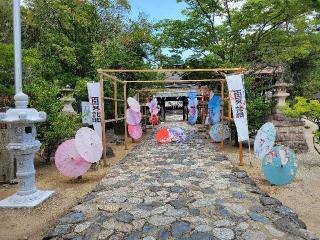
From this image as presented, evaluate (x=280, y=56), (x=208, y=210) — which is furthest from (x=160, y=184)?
(x=280, y=56)

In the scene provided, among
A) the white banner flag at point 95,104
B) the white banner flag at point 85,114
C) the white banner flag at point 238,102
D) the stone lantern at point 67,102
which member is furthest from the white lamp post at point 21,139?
the white banner flag at point 85,114

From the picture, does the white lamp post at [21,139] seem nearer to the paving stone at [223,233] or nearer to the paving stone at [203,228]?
the paving stone at [203,228]

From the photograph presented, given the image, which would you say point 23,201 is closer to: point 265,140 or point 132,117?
point 265,140

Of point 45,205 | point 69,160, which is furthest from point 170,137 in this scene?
point 45,205

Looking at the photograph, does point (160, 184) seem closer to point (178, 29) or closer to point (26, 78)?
point (26, 78)

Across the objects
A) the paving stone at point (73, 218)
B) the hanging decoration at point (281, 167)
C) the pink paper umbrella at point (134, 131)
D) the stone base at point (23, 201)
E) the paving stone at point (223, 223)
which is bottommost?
the paving stone at point (223, 223)

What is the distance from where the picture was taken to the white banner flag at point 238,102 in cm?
912

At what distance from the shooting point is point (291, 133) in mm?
11359

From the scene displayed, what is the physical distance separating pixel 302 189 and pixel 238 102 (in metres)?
3.17

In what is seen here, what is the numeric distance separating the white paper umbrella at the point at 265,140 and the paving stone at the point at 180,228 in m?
4.11

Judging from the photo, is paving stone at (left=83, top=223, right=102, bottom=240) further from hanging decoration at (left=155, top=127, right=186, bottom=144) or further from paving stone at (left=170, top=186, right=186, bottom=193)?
hanging decoration at (left=155, top=127, right=186, bottom=144)

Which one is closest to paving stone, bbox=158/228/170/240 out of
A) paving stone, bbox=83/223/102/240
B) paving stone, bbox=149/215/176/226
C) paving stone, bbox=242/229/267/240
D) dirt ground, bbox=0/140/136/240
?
paving stone, bbox=149/215/176/226

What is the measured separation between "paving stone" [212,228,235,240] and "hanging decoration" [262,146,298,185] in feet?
9.70

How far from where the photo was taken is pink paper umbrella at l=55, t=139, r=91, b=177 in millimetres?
7309
